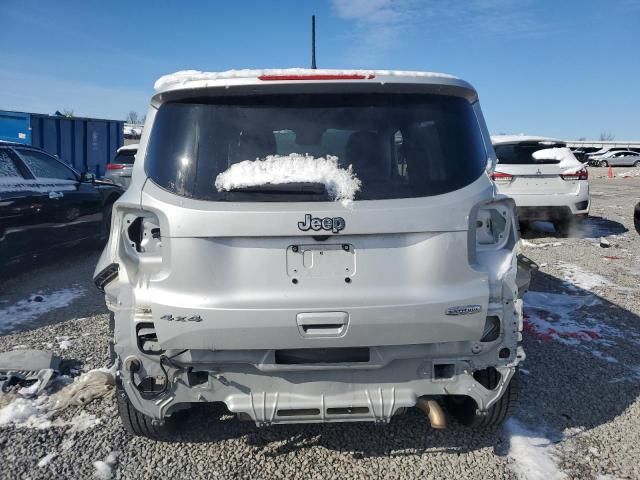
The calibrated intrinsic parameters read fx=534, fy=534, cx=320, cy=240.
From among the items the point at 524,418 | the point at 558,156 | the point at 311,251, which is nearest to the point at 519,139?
the point at 558,156

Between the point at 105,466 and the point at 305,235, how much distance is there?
1.66 metres

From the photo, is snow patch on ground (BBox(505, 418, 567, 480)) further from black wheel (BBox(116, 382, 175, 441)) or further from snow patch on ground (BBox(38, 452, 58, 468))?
snow patch on ground (BBox(38, 452, 58, 468))

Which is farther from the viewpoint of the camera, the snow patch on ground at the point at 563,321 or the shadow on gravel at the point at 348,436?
the snow patch on ground at the point at 563,321

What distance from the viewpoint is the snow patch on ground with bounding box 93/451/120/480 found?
2736mm

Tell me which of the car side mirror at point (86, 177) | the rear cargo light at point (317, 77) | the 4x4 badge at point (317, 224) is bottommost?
the 4x4 badge at point (317, 224)

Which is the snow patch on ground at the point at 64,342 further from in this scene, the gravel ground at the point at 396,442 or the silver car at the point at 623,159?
the silver car at the point at 623,159

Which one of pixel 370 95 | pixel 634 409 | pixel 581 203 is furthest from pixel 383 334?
pixel 581 203

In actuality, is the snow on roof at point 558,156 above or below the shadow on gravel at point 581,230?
above

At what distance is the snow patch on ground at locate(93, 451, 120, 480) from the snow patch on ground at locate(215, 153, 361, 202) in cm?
160

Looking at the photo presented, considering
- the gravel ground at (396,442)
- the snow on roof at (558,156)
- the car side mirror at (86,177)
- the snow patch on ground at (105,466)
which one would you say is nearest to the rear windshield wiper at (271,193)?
the gravel ground at (396,442)

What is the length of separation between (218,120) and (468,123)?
1.24 metres

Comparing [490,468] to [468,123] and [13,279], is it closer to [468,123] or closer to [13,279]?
[468,123]

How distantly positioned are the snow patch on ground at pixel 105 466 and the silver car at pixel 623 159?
47923 millimetres

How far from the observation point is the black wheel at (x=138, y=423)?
287cm
